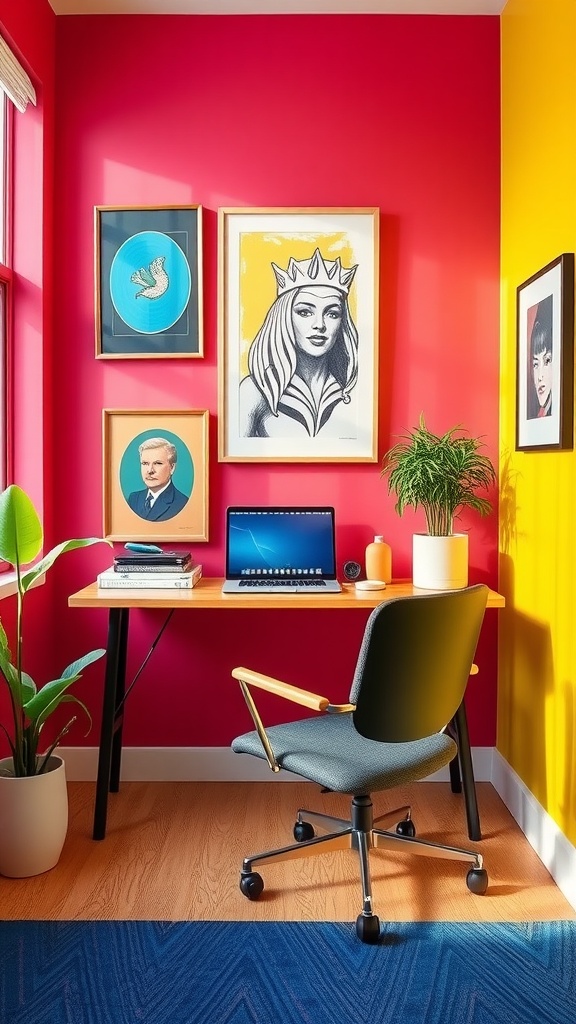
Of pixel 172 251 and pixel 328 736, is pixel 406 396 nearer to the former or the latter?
pixel 172 251

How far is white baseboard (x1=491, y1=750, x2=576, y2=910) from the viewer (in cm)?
232

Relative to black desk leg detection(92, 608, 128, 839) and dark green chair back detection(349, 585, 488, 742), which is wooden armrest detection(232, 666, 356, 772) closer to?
dark green chair back detection(349, 585, 488, 742)

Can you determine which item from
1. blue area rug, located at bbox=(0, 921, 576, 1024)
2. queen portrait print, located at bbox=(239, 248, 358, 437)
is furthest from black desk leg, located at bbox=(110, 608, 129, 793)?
queen portrait print, located at bbox=(239, 248, 358, 437)

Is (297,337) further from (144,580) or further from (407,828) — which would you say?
(407,828)

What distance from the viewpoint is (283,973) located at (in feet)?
6.48

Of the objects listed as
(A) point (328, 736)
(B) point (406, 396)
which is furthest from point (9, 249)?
(A) point (328, 736)

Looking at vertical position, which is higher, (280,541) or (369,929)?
(280,541)

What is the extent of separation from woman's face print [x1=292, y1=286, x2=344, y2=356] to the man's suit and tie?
721 millimetres

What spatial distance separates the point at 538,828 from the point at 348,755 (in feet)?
2.70

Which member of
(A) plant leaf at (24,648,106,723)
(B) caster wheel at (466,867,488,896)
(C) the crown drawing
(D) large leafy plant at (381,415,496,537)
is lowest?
(B) caster wheel at (466,867,488,896)

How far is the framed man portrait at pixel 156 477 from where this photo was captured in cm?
314

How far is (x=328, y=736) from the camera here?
233 centimetres

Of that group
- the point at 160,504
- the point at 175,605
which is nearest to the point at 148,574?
the point at 175,605

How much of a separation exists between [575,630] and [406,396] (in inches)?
46.4
